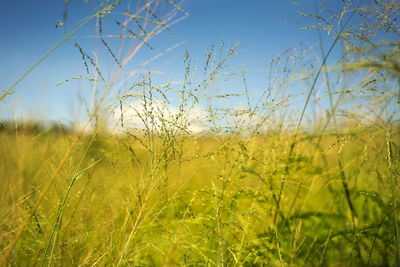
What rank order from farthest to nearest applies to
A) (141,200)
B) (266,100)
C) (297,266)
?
(266,100)
(297,266)
(141,200)

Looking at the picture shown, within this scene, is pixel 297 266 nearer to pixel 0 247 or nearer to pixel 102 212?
pixel 102 212

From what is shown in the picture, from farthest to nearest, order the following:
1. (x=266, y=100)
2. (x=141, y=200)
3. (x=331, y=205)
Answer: (x=331, y=205), (x=266, y=100), (x=141, y=200)

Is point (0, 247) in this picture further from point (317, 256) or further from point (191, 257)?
point (317, 256)

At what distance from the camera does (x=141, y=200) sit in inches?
54.0

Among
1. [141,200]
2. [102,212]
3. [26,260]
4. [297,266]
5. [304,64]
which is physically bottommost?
[26,260]

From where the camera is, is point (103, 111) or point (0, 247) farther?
point (0, 247)

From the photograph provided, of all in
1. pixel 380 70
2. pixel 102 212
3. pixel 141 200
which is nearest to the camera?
pixel 380 70

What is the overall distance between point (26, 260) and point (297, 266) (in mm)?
1529

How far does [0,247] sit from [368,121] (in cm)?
191

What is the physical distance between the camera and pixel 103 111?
1271mm

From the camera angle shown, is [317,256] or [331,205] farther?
[331,205]

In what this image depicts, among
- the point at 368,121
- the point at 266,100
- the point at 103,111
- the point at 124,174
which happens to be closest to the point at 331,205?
the point at 368,121

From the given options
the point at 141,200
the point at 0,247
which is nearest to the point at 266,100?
the point at 141,200

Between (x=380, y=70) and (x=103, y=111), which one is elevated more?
(x=380, y=70)
